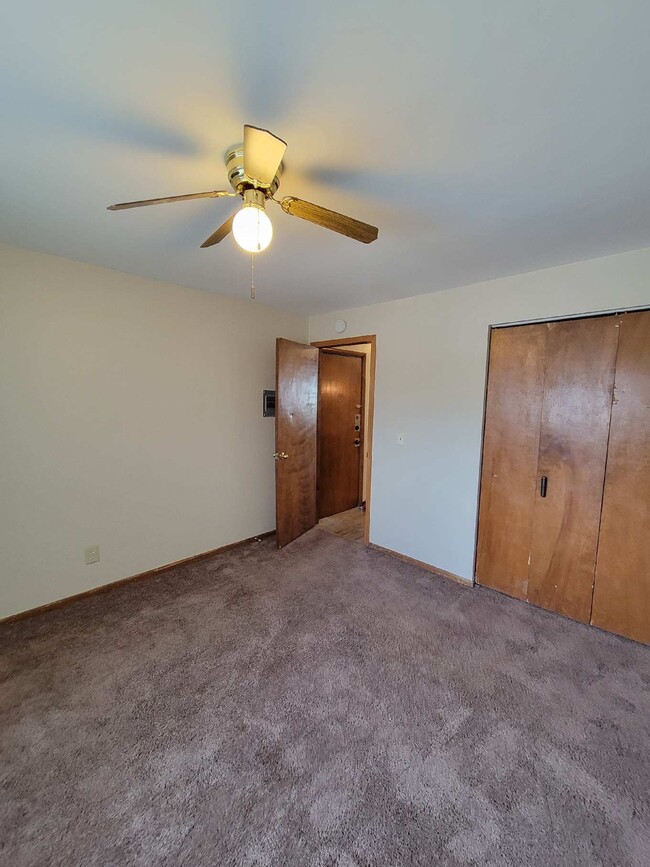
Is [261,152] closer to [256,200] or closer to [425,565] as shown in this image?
[256,200]

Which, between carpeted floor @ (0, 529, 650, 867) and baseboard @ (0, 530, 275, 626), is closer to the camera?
carpeted floor @ (0, 529, 650, 867)

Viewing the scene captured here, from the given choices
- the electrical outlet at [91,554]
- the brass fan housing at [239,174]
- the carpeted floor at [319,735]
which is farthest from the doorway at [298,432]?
the brass fan housing at [239,174]

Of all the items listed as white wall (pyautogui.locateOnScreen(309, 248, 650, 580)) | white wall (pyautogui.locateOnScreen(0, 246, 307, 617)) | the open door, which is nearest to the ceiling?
white wall (pyautogui.locateOnScreen(309, 248, 650, 580))

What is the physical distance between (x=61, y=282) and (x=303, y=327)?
227 centimetres

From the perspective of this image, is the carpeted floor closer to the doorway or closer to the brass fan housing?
the doorway

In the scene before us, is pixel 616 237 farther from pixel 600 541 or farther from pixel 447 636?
pixel 447 636

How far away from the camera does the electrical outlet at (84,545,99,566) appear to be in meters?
2.65

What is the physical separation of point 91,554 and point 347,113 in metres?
3.07

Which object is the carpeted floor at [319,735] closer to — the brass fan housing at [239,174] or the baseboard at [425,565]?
the baseboard at [425,565]

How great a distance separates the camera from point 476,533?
2.91 meters

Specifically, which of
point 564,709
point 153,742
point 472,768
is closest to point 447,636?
point 564,709

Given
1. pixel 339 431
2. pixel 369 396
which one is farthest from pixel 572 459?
pixel 339 431

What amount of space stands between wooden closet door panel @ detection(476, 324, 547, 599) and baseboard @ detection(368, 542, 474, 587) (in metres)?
0.16

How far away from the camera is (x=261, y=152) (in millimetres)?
1090
